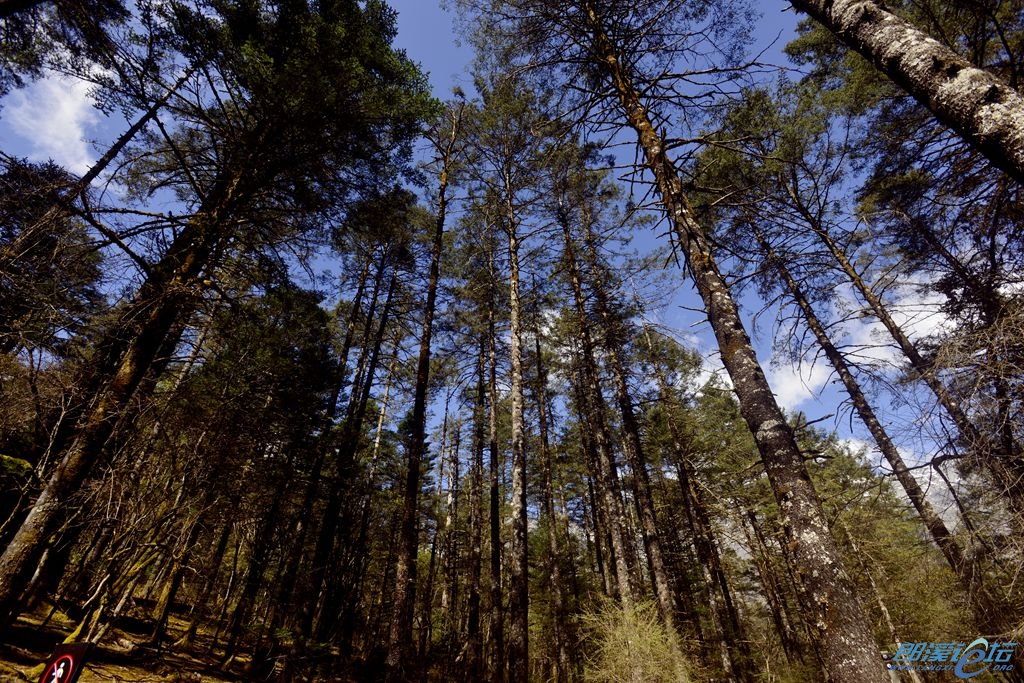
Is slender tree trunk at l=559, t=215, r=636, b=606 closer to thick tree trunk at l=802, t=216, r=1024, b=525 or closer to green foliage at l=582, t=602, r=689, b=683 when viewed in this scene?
green foliage at l=582, t=602, r=689, b=683

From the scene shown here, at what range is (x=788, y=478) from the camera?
2.60 metres

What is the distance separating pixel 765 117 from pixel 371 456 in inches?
648

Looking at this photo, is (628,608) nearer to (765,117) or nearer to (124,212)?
(124,212)

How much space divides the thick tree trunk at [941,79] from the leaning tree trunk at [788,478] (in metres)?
1.65

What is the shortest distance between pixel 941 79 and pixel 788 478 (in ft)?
8.80

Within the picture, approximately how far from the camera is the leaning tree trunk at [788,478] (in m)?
2.05

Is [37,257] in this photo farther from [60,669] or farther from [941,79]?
[941,79]

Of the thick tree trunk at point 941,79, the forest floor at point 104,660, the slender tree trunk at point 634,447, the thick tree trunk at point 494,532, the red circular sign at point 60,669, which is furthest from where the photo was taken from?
the thick tree trunk at point 494,532

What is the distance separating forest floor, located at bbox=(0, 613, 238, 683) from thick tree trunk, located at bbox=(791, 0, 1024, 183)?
899 cm

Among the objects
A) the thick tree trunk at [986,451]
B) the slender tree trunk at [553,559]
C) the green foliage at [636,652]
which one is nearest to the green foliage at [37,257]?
the thick tree trunk at [986,451]

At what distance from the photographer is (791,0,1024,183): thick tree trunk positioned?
2.04m

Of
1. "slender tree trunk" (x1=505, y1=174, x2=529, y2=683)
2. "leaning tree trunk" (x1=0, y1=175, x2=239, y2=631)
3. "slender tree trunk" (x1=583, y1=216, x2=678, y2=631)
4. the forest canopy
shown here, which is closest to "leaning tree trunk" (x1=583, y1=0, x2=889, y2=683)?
the forest canopy

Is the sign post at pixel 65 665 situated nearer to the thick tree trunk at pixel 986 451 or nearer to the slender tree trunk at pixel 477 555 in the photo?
the thick tree trunk at pixel 986 451

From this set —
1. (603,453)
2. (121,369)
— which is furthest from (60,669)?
(603,453)
